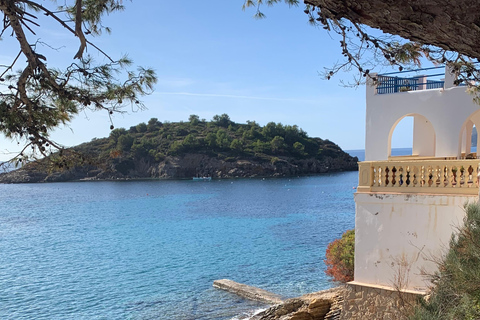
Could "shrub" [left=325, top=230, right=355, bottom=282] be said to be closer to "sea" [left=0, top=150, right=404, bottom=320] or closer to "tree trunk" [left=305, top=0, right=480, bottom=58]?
"sea" [left=0, top=150, right=404, bottom=320]

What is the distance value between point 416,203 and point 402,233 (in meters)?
0.64

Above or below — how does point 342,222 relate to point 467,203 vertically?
below

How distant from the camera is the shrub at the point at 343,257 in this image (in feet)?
49.7

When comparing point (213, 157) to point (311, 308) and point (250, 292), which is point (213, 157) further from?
point (311, 308)

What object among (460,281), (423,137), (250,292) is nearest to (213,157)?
(250,292)

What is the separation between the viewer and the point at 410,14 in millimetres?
3070

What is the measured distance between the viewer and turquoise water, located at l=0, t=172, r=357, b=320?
19422 millimetres

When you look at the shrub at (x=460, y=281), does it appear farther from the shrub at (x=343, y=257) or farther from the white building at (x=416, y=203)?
the shrub at (x=343, y=257)

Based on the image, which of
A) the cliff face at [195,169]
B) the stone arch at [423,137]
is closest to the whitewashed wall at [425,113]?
the stone arch at [423,137]

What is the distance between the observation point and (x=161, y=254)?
29922mm

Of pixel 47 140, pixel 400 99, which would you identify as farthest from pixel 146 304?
pixel 47 140

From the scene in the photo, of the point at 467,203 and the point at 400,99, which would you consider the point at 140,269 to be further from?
the point at 467,203

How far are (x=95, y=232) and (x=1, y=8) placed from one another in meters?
38.3

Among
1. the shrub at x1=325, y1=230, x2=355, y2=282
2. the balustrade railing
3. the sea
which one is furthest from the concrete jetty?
the balustrade railing
